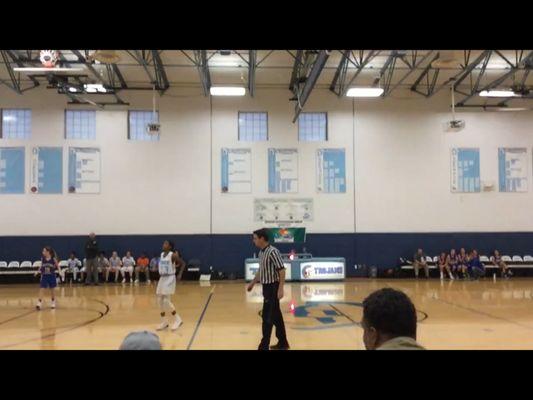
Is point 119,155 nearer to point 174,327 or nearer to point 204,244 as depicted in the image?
point 204,244

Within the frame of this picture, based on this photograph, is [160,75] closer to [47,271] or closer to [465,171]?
[47,271]

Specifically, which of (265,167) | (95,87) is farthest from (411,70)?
(95,87)

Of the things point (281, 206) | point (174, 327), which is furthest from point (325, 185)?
point (174, 327)

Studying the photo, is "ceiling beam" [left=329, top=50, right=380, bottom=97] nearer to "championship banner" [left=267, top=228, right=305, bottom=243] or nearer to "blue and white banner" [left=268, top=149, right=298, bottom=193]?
"blue and white banner" [left=268, top=149, right=298, bottom=193]

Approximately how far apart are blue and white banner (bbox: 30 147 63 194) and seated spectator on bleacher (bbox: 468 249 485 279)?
19.0 m

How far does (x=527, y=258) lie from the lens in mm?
23250

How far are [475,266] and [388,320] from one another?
71.3ft

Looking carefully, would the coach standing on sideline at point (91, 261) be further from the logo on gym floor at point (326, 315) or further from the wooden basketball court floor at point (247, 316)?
the logo on gym floor at point (326, 315)

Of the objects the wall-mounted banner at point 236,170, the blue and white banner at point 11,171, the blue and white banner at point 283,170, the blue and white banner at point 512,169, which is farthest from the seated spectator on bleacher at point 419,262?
the blue and white banner at point 11,171

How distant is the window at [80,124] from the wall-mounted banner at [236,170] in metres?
6.26

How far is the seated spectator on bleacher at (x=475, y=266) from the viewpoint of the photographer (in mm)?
Result: 21641

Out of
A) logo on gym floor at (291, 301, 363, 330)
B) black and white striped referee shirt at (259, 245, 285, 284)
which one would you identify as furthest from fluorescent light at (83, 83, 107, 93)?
black and white striped referee shirt at (259, 245, 285, 284)

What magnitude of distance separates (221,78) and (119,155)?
19.7 ft

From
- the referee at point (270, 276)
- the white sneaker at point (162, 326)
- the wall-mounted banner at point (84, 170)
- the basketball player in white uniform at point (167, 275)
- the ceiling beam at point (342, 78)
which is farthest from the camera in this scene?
the wall-mounted banner at point (84, 170)
